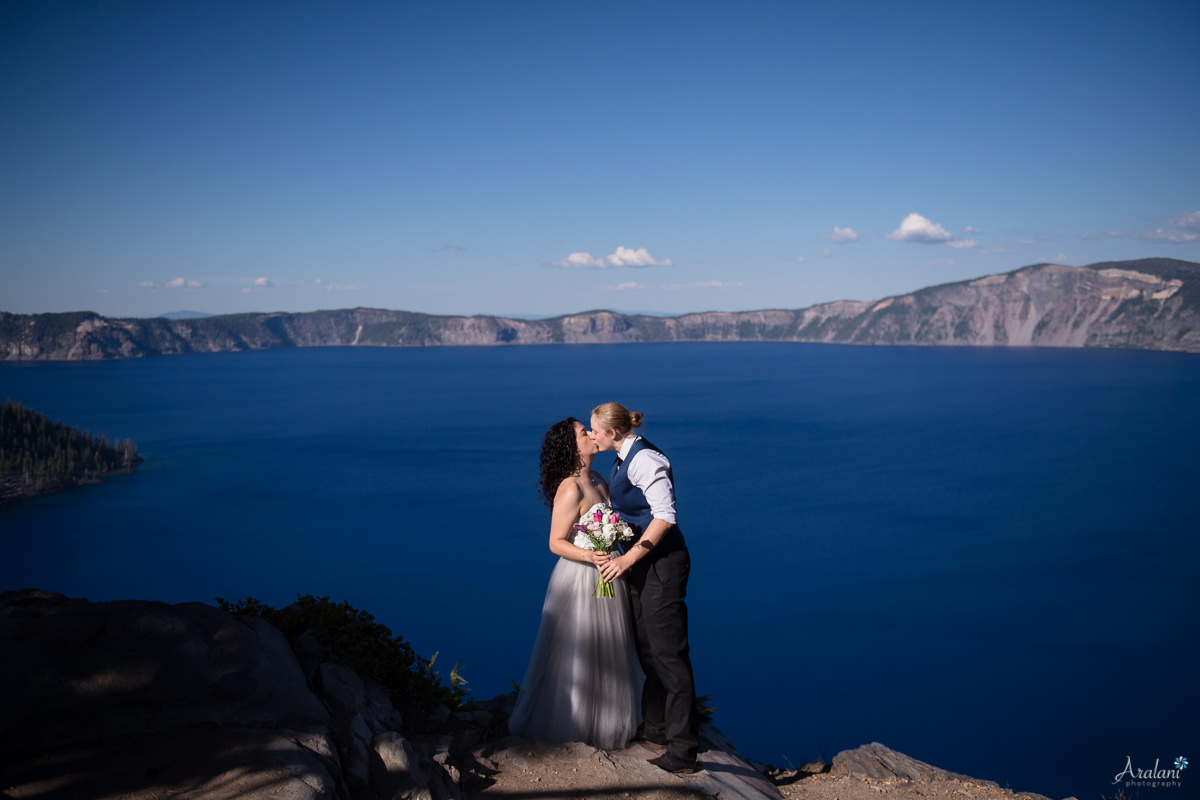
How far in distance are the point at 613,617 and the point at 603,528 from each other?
0.78m

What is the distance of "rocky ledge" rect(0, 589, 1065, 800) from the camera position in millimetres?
3463

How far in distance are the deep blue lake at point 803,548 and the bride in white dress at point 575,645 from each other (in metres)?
8.07

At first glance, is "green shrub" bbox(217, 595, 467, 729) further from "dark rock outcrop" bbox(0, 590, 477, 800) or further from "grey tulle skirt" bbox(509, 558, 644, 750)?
"grey tulle skirt" bbox(509, 558, 644, 750)

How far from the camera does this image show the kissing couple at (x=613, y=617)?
4797mm

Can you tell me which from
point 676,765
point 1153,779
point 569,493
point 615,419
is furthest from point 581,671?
point 1153,779

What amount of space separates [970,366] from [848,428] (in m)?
90.4

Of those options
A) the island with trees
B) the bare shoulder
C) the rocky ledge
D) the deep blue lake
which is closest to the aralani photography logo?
the deep blue lake

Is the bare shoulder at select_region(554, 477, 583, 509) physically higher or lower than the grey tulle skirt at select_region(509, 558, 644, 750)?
higher

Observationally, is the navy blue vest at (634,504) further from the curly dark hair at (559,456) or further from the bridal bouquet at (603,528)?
the curly dark hair at (559,456)

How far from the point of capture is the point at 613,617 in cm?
518

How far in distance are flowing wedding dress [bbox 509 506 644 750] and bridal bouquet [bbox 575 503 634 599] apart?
32 centimetres

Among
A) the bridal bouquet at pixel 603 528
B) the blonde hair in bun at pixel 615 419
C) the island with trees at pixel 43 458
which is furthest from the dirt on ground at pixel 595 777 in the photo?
the island with trees at pixel 43 458

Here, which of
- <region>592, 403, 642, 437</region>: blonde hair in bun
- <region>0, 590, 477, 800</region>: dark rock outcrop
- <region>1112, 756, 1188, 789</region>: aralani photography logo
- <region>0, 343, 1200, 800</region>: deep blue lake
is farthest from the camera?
<region>0, 343, 1200, 800</region>: deep blue lake

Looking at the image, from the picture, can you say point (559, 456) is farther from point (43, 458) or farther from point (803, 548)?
point (43, 458)
